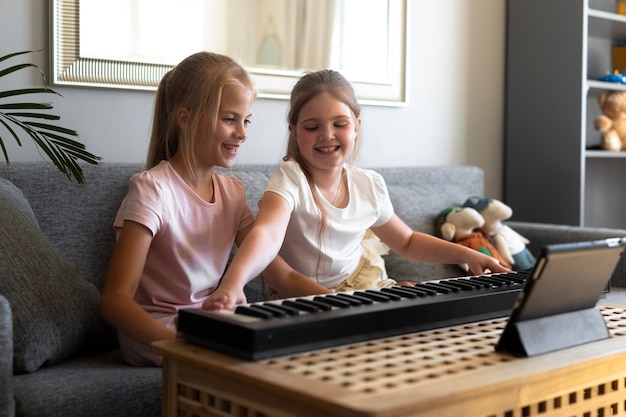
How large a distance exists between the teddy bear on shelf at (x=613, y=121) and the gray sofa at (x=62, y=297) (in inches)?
75.4

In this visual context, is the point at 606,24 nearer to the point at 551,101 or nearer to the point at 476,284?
the point at 551,101

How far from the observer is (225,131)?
2025 millimetres

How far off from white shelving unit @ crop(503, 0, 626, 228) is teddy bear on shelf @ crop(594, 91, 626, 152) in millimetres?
57

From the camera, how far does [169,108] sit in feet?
6.82

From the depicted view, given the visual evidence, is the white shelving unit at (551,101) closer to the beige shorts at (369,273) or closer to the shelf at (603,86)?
the shelf at (603,86)

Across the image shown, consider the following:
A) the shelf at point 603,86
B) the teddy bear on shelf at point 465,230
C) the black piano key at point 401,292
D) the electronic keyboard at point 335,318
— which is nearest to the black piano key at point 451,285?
the electronic keyboard at point 335,318

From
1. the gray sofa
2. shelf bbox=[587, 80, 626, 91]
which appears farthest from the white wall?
shelf bbox=[587, 80, 626, 91]

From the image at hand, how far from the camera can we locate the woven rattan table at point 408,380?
3.53 feet

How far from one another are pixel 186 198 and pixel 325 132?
38 centimetres

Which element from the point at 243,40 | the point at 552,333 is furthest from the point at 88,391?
the point at 243,40

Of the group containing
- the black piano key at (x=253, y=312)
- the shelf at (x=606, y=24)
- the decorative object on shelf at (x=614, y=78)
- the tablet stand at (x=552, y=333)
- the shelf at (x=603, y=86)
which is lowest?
the tablet stand at (x=552, y=333)

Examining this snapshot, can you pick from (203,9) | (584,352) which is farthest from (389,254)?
(584,352)

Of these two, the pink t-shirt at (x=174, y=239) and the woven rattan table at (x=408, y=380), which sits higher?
the pink t-shirt at (x=174, y=239)

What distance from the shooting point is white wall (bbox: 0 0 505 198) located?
2572 mm
